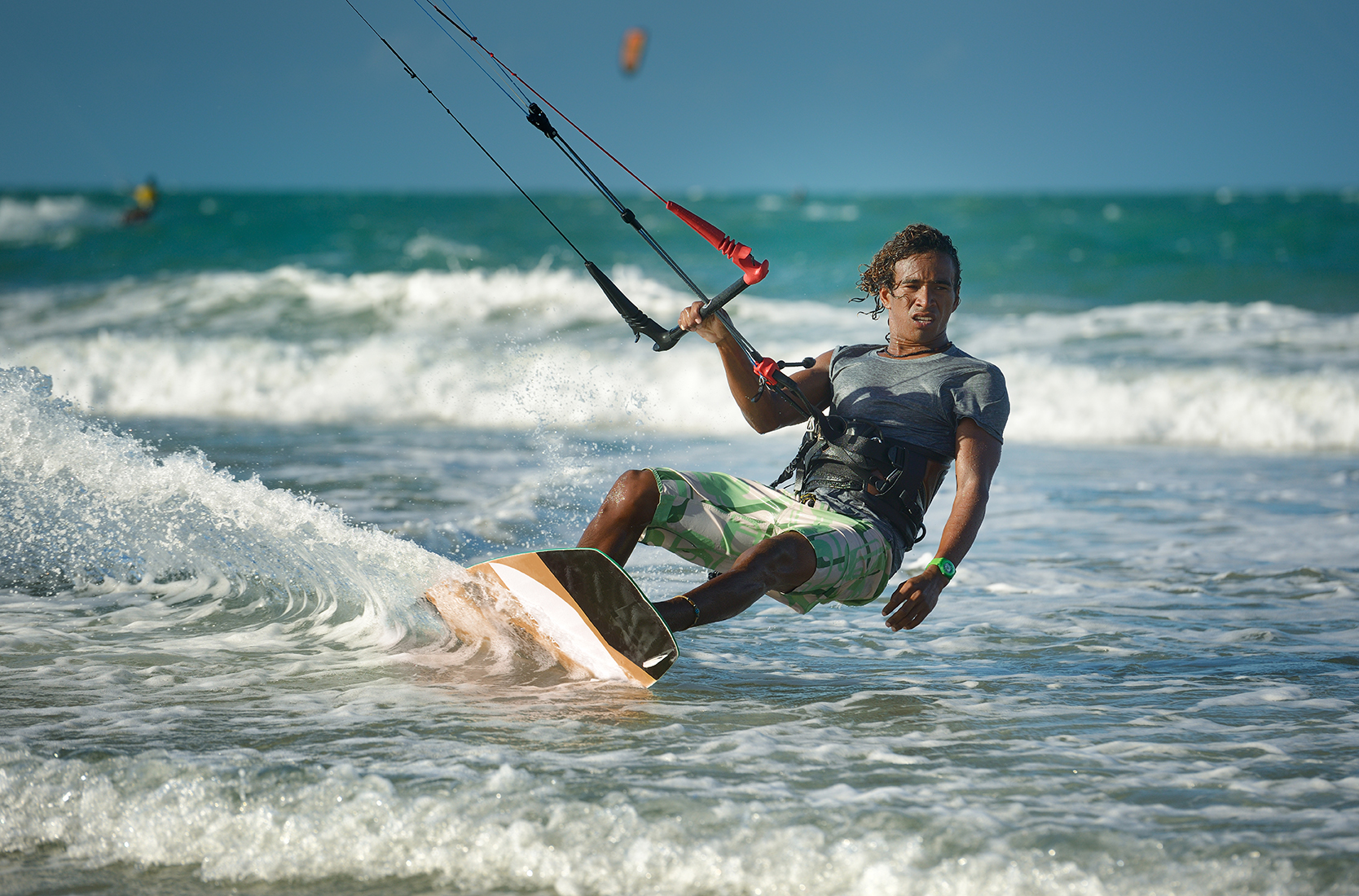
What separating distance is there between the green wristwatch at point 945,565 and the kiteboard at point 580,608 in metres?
0.80

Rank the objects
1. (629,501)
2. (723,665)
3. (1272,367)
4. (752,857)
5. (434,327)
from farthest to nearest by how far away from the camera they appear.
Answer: (434,327) < (1272,367) < (723,665) < (629,501) < (752,857)

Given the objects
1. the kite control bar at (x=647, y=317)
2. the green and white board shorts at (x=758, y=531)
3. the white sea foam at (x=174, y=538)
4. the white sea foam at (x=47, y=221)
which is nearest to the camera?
the green and white board shorts at (x=758, y=531)

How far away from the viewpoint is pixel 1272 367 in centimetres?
1249

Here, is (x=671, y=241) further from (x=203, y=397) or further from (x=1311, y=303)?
(x=203, y=397)

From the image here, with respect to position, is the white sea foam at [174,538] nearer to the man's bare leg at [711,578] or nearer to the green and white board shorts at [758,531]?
the man's bare leg at [711,578]

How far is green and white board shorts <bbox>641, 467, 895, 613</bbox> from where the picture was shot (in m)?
3.43

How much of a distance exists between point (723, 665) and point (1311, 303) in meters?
16.8

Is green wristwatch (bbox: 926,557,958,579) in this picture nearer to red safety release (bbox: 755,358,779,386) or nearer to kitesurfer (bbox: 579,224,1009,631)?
kitesurfer (bbox: 579,224,1009,631)

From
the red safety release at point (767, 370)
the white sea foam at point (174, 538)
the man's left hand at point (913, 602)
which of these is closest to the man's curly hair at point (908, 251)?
the red safety release at point (767, 370)

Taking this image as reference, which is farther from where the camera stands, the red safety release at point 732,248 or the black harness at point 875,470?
the black harness at point 875,470

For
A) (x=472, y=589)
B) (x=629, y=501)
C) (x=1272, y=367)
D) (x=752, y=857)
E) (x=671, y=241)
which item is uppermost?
(x=671, y=241)

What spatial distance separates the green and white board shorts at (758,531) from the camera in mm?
3428

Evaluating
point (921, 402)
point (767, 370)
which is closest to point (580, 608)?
point (767, 370)

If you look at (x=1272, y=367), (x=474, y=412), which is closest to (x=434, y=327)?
(x=474, y=412)
